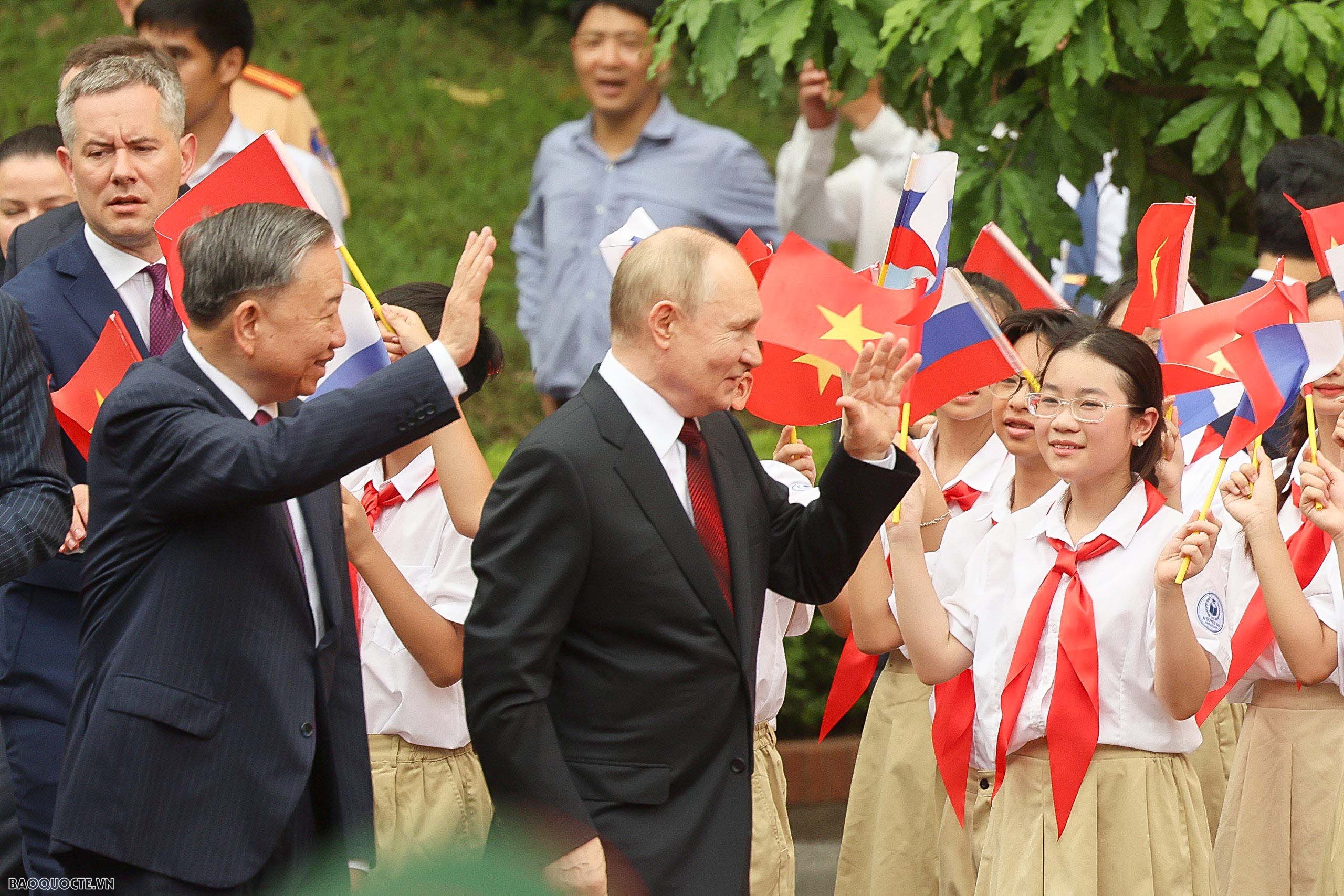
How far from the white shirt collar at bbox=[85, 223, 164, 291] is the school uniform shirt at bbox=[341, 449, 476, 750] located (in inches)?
27.5

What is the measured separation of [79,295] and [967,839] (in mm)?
2537

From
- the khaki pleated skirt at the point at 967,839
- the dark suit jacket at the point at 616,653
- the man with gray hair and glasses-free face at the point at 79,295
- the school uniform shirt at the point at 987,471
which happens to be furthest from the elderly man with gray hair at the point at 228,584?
the school uniform shirt at the point at 987,471

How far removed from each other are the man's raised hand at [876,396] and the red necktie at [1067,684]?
795mm

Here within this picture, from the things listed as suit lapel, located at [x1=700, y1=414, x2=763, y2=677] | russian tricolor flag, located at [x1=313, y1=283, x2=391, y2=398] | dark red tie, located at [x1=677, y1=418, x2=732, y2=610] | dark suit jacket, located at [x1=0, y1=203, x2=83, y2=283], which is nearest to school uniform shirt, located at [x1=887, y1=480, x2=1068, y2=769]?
suit lapel, located at [x1=700, y1=414, x2=763, y2=677]

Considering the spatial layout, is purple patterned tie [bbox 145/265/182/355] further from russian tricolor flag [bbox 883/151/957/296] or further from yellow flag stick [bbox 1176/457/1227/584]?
yellow flag stick [bbox 1176/457/1227/584]

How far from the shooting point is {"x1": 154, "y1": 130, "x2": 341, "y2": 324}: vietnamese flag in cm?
407

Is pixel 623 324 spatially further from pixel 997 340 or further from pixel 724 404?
pixel 997 340

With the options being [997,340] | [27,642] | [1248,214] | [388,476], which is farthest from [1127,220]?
[27,642]

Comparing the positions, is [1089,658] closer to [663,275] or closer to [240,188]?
[663,275]

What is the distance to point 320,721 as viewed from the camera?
3359 millimetres

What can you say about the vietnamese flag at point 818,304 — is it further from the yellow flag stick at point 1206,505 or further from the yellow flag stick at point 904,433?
the yellow flag stick at point 1206,505

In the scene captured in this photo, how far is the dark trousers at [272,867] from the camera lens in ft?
10.4

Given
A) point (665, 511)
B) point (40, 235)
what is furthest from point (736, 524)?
point (40, 235)

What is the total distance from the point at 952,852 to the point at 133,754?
2.33 m
